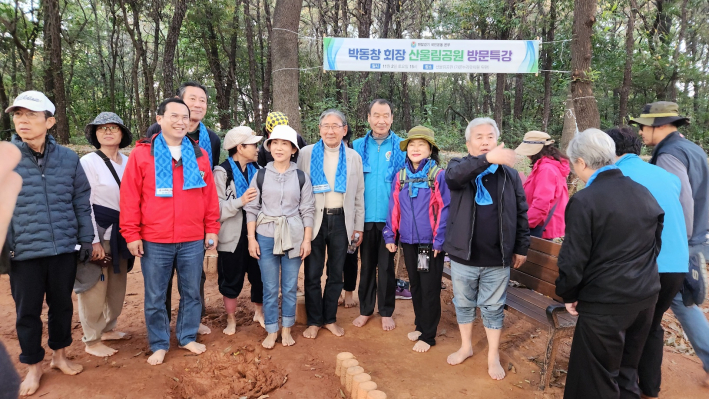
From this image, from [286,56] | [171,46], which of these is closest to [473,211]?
[286,56]

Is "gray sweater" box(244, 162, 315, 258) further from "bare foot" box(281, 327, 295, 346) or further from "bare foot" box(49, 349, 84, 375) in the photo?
"bare foot" box(49, 349, 84, 375)

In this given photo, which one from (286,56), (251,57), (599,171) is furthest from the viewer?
(251,57)

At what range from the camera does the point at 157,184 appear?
3.07 metres

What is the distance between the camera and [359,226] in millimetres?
3758

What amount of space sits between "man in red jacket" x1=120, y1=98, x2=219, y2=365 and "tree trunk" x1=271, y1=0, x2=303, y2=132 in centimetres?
304

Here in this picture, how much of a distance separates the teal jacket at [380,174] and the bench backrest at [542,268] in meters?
1.36

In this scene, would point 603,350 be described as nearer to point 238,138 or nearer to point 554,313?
point 554,313

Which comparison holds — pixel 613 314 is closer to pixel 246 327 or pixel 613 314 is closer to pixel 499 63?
pixel 246 327

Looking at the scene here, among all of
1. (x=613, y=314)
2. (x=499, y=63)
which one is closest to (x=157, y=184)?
(x=613, y=314)

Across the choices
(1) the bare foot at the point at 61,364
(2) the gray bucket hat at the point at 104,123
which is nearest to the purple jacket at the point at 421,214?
(2) the gray bucket hat at the point at 104,123

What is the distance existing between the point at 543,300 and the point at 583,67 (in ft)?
15.5

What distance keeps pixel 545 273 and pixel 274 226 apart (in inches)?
91.8

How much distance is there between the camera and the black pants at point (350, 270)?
422 cm

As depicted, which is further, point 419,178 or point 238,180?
point 238,180
